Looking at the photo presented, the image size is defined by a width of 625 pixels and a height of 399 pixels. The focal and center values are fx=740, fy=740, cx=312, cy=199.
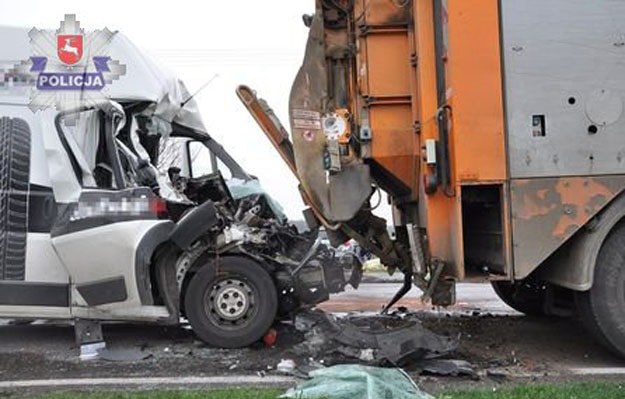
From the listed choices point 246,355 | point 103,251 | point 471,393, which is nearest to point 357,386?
point 471,393

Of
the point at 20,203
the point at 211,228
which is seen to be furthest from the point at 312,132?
the point at 20,203

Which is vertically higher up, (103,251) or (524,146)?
(524,146)

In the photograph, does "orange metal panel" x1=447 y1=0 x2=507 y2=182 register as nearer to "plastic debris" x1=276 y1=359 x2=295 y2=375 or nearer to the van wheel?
"plastic debris" x1=276 y1=359 x2=295 y2=375

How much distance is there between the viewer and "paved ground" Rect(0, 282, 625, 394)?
17.9 feet

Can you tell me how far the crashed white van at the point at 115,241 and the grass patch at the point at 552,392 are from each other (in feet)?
7.35

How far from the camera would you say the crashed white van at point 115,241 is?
6277 millimetres

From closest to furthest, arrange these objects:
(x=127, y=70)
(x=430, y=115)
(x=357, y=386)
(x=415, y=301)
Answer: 1. (x=357, y=386)
2. (x=430, y=115)
3. (x=127, y=70)
4. (x=415, y=301)

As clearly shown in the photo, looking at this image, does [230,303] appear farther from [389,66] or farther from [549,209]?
[549,209]

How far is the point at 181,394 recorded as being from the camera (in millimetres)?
4691

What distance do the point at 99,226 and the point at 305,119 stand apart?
6.48 ft

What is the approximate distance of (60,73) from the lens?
6.56 meters

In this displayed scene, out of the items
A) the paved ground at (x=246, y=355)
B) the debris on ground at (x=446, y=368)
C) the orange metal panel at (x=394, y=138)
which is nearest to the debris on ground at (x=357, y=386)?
the paved ground at (x=246, y=355)

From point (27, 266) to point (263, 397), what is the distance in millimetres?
2870

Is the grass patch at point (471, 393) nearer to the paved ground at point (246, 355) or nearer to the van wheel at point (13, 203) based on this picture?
the paved ground at point (246, 355)
